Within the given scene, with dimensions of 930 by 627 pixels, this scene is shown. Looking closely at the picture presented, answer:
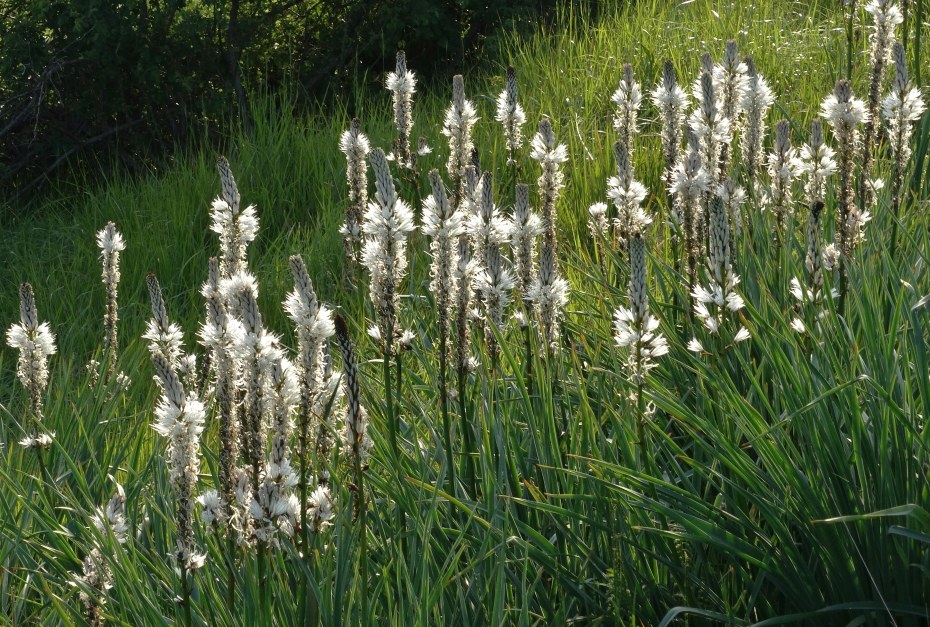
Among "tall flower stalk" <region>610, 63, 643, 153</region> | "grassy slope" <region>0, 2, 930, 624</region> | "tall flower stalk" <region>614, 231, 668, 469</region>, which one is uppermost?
"tall flower stalk" <region>610, 63, 643, 153</region>

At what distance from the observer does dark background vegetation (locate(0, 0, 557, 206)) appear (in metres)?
10.1

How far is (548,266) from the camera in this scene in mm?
2455

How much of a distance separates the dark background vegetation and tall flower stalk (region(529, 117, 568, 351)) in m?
6.83

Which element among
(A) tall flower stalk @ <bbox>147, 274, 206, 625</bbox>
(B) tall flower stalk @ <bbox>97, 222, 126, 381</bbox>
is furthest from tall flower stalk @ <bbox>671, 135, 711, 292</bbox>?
(B) tall flower stalk @ <bbox>97, 222, 126, 381</bbox>

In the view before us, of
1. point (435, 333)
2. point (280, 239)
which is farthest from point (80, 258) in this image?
point (435, 333)

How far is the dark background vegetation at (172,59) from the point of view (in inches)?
398

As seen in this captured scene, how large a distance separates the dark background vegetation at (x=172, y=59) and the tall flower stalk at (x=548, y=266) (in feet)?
22.4

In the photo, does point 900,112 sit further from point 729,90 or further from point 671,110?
point 671,110

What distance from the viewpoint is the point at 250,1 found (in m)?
10.7

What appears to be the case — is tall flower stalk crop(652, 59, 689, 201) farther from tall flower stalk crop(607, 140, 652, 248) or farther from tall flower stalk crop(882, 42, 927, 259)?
tall flower stalk crop(882, 42, 927, 259)

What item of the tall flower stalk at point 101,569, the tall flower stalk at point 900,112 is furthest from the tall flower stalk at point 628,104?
the tall flower stalk at point 101,569

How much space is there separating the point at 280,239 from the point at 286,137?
1.68 m

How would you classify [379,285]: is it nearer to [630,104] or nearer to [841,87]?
[841,87]

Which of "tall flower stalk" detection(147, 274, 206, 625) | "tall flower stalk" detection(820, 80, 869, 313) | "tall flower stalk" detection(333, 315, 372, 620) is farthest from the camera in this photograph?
"tall flower stalk" detection(820, 80, 869, 313)
